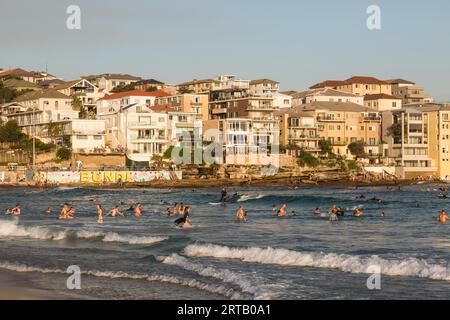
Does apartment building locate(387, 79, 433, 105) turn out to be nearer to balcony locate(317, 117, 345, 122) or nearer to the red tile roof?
the red tile roof

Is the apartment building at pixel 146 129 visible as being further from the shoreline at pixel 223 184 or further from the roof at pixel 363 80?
the roof at pixel 363 80

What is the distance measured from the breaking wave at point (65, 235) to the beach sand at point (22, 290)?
925cm

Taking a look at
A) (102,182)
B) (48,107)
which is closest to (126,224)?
(102,182)

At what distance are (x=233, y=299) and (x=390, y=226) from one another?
2118 cm

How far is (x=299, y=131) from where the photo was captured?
104062mm

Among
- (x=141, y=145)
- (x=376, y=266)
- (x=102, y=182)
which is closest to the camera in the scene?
(x=376, y=266)

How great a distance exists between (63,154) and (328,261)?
230 feet

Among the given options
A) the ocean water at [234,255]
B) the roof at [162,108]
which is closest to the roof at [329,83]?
the roof at [162,108]

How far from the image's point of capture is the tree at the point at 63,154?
3536 inches

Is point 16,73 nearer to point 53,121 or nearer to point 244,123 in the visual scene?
point 53,121

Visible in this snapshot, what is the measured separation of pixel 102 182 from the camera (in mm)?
84812

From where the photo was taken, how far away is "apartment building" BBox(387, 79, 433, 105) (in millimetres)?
137125

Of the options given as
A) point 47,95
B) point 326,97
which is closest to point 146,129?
point 47,95
